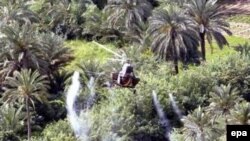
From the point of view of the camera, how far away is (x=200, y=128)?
189 ft

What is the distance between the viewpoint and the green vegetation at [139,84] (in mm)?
61781

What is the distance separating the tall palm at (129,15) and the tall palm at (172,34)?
25.4 ft

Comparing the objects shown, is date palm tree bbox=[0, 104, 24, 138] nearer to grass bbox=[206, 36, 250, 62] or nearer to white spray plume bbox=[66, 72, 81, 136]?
white spray plume bbox=[66, 72, 81, 136]

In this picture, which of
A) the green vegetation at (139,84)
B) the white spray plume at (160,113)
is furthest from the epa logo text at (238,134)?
the white spray plume at (160,113)

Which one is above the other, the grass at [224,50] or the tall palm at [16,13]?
the tall palm at [16,13]

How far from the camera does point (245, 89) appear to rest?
71.8 m

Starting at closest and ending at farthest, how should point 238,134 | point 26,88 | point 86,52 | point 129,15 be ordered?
1. point 238,134
2. point 26,88
3. point 129,15
4. point 86,52

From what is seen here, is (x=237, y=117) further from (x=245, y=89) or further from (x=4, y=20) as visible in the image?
(x=4, y=20)

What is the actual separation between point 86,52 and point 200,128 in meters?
32.1

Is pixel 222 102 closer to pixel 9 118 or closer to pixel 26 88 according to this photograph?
pixel 26 88

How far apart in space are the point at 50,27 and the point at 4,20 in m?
17.2

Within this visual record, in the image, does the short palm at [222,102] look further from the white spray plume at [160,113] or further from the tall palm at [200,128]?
the white spray plume at [160,113]

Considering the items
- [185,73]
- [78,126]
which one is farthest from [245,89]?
[78,126]

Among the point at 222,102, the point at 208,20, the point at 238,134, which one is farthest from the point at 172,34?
the point at 238,134
